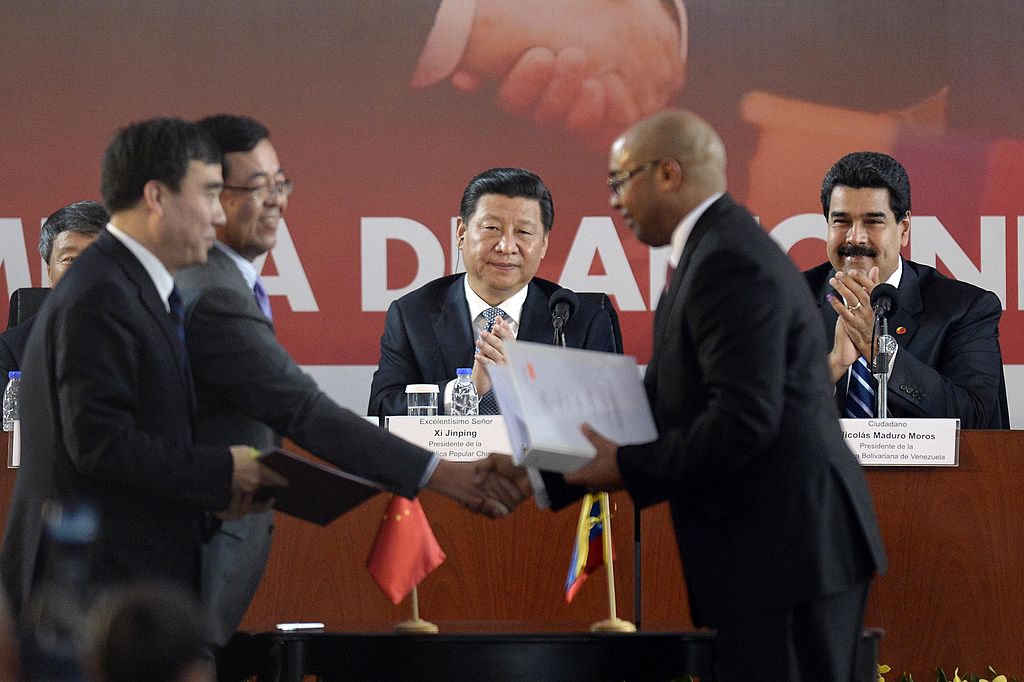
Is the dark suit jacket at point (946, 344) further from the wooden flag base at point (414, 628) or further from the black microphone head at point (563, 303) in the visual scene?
the wooden flag base at point (414, 628)

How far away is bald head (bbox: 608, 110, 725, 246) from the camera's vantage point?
116 inches

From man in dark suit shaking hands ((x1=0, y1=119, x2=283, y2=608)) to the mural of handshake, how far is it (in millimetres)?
3514

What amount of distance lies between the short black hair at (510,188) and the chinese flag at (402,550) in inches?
71.1

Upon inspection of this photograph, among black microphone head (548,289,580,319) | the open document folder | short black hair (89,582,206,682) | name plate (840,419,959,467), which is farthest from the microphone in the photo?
short black hair (89,582,206,682)

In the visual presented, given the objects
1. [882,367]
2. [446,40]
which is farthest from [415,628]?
[446,40]

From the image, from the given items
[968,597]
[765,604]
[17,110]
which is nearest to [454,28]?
[17,110]

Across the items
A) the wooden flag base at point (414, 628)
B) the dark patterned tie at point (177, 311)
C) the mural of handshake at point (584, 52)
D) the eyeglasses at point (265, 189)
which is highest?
the mural of handshake at point (584, 52)

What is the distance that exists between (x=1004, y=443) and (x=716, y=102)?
2627 millimetres

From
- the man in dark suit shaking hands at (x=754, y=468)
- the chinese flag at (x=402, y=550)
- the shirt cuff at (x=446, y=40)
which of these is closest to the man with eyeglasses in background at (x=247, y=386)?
the chinese flag at (x=402, y=550)

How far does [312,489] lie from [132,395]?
0.41m

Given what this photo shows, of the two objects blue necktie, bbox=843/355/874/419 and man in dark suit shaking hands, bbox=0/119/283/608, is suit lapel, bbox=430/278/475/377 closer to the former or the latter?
blue necktie, bbox=843/355/874/419

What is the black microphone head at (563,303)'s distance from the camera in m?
4.43

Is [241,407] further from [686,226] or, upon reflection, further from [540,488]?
[686,226]

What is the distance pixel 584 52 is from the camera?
20.6 feet
